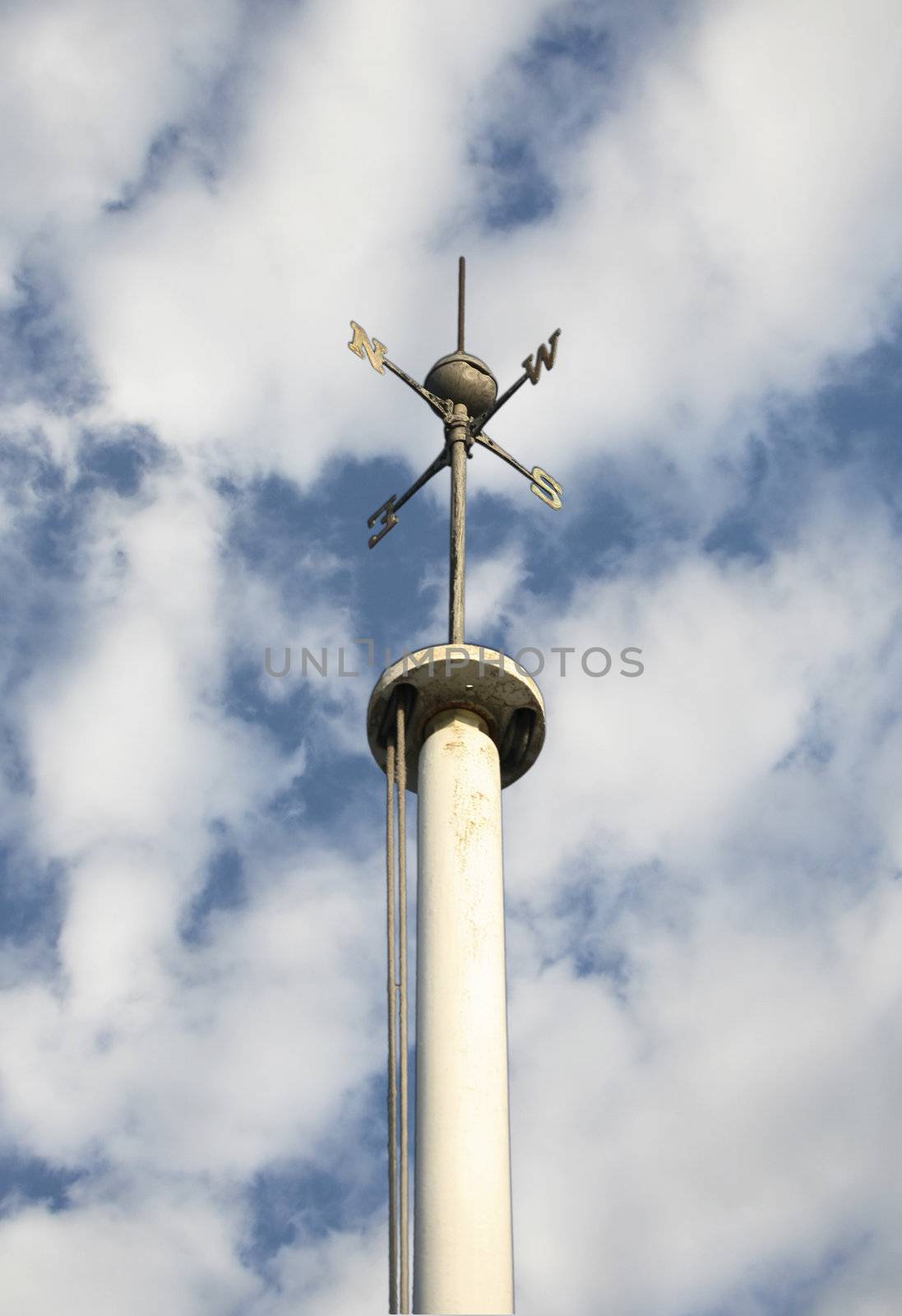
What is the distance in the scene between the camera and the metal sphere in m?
24.2

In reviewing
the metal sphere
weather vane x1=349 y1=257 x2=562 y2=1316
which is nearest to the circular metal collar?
weather vane x1=349 y1=257 x2=562 y2=1316

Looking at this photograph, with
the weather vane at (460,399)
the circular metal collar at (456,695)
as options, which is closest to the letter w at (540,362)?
the weather vane at (460,399)

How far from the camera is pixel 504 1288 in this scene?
1556 centimetres

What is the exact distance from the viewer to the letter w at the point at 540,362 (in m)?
24.2

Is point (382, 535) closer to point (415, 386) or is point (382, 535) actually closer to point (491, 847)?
point (415, 386)

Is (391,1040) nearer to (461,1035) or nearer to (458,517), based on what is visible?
(461,1035)

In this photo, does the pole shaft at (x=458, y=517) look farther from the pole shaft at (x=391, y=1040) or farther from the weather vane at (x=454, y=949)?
the pole shaft at (x=391, y=1040)

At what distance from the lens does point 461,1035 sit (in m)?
17.0

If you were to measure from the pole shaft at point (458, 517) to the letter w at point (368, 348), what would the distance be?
132cm

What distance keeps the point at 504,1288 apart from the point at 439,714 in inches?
280

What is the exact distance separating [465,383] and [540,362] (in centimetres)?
119

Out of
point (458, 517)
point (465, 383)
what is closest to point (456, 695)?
point (458, 517)

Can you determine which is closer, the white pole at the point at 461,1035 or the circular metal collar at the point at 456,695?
the white pole at the point at 461,1035

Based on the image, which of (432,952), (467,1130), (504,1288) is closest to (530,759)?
(432,952)
